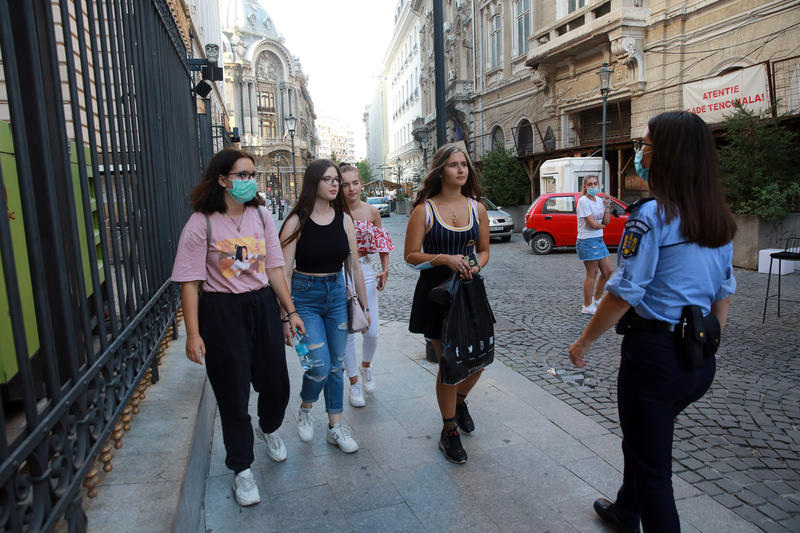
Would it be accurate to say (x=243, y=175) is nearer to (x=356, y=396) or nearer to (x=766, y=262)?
(x=356, y=396)

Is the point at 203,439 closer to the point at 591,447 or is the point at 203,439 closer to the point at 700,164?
the point at 591,447

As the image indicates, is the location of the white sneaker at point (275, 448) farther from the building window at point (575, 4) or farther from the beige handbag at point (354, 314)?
the building window at point (575, 4)

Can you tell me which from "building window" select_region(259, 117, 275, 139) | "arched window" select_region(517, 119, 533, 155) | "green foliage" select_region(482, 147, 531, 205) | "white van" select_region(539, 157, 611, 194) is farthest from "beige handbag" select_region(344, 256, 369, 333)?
"building window" select_region(259, 117, 275, 139)

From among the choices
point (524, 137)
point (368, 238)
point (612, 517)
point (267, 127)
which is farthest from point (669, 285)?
point (267, 127)

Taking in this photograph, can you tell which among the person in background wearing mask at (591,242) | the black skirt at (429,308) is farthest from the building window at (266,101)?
the black skirt at (429,308)

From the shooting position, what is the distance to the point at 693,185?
2350 millimetres

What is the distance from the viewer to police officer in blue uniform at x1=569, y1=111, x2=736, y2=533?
235 centimetres

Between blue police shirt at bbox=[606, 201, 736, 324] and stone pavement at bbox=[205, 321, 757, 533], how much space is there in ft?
4.13

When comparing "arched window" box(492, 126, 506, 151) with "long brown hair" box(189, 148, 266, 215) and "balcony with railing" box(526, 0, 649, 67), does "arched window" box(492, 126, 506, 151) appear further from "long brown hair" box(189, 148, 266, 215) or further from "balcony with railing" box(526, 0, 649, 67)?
"long brown hair" box(189, 148, 266, 215)

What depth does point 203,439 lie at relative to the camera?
3555 millimetres

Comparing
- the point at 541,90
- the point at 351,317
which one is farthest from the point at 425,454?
the point at 541,90

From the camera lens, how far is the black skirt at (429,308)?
370 centimetres

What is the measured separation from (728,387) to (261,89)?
93.2 metres

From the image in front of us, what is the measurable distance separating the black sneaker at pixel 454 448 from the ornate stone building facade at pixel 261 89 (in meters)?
83.8
